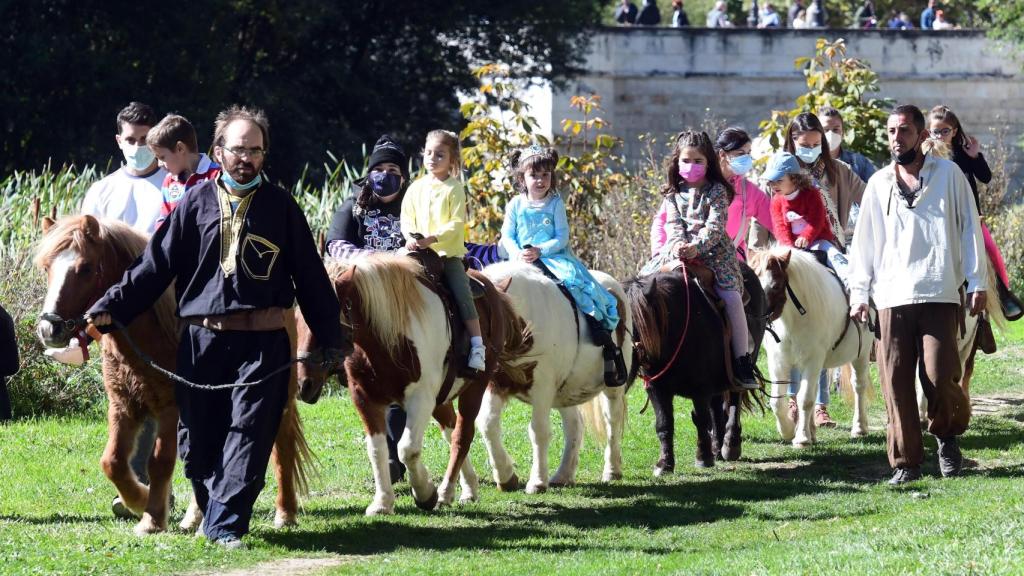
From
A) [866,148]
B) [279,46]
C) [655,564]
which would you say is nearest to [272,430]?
[655,564]

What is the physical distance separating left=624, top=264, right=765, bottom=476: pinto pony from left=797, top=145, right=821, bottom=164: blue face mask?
6.23 ft

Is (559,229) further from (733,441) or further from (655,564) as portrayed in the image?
(655,564)

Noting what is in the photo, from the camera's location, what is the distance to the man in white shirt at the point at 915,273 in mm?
9484

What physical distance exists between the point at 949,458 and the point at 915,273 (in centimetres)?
127

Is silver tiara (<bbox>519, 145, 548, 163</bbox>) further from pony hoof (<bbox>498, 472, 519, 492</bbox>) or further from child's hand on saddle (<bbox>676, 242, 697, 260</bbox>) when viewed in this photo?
pony hoof (<bbox>498, 472, 519, 492</bbox>)

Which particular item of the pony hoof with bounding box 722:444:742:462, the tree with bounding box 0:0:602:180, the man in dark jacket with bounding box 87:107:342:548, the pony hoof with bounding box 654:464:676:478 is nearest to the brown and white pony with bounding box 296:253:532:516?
the man in dark jacket with bounding box 87:107:342:548

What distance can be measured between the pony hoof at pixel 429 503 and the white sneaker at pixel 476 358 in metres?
0.74

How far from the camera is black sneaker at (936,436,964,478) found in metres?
9.88

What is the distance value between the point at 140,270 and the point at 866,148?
1089 cm

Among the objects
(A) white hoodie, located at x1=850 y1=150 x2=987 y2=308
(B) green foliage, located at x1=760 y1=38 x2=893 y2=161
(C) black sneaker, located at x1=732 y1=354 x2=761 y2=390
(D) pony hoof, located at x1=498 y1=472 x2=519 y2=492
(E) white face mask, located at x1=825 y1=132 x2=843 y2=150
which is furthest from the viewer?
(B) green foliage, located at x1=760 y1=38 x2=893 y2=161

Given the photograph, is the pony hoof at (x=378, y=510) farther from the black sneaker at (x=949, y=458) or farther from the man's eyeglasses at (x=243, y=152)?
the black sneaker at (x=949, y=458)

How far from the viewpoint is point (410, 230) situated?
909 centimetres

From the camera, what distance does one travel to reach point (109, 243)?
7.95 metres

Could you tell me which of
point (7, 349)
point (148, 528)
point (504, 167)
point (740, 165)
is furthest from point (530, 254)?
point (504, 167)
